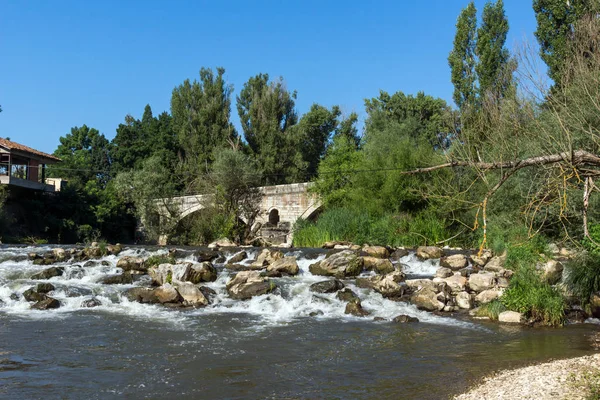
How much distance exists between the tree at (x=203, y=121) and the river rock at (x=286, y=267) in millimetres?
22255

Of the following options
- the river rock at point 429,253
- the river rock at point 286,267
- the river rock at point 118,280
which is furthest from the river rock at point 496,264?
the river rock at point 118,280

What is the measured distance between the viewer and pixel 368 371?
7.07m

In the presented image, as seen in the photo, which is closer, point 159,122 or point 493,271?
point 493,271

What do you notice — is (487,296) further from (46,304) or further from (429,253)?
(46,304)

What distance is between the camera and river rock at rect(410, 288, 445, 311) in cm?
1153

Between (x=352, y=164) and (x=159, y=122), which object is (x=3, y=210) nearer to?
(x=352, y=164)

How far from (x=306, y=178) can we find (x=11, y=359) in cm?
3118

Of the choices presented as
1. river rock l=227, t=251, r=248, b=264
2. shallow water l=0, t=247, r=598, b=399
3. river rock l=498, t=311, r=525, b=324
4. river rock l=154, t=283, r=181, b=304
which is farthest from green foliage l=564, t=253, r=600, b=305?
river rock l=227, t=251, r=248, b=264

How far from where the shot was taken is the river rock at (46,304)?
38.5 feet

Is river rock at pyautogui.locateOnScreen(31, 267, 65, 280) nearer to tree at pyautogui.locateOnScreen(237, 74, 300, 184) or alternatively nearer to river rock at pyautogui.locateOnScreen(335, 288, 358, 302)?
river rock at pyautogui.locateOnScreen(335, 288, 358, 302)

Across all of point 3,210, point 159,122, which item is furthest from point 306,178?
point 3,210

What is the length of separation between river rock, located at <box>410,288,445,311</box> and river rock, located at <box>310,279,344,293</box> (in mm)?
1711

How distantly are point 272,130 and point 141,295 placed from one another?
24.9 meters

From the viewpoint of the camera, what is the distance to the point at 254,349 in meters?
8.31
